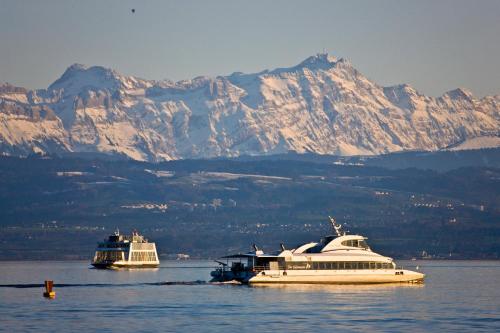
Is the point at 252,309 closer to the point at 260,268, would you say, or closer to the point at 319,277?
the point at 260,268

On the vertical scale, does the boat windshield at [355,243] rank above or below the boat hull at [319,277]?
above

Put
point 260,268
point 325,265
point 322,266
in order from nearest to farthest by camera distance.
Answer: point 325,265, point 322,266, point 260,268

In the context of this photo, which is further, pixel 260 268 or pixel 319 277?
pixel 260 268

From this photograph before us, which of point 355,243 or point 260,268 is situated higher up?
point 355,243

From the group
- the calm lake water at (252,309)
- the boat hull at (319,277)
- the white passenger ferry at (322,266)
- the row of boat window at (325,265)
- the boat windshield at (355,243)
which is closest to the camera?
the calm lake water at (252,309)

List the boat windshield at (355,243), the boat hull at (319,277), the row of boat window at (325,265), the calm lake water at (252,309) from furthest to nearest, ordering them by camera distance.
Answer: the boat windshield at (355,243), the row of boat window at (325,265), the boat hull at (319,277), the calm lake water at (252,309)

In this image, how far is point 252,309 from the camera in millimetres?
153375

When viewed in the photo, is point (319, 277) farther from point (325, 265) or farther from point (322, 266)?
point (325, 265)

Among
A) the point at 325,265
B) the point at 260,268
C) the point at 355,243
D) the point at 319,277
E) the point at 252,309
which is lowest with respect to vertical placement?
the point at 252,309

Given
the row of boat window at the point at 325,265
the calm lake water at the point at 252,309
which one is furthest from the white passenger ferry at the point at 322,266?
the calm lake water at the point at 252,309

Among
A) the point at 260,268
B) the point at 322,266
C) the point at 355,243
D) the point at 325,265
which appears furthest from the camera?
the point at 355,243

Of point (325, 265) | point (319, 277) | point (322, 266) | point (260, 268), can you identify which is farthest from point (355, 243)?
point (260, 268)

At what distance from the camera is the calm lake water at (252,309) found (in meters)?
136

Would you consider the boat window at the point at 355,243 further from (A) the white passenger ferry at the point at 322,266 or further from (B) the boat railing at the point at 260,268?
(B) the boat railing at the point at 260,268
